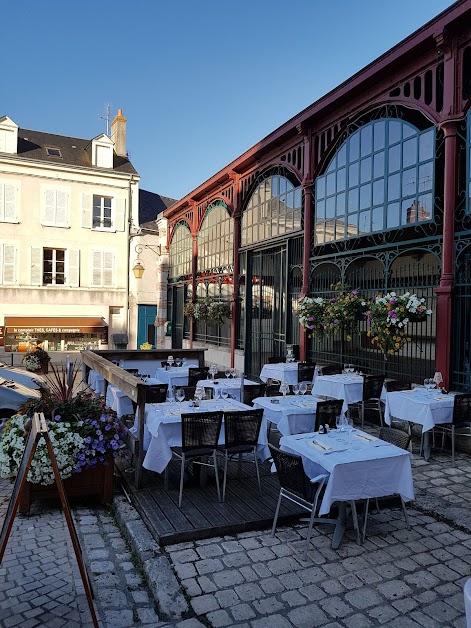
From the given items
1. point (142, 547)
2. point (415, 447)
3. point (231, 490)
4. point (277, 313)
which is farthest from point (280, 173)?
point (142, 547)

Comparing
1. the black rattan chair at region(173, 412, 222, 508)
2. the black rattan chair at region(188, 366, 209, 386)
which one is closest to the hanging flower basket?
the black rattan chair at region(188, 366, 209, 386)

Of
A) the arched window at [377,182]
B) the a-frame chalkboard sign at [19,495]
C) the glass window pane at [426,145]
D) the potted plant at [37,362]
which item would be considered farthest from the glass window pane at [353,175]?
the potted plant at [37,362]

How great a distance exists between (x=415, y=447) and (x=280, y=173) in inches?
316

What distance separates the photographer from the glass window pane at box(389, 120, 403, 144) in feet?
30.3

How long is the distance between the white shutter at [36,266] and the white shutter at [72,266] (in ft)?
3.82

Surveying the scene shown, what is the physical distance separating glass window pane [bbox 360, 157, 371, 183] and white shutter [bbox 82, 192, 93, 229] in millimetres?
16905

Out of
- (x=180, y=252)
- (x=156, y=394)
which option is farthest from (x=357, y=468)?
(x=180, y=252)

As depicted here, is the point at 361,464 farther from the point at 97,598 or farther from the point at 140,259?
the point at 140,259

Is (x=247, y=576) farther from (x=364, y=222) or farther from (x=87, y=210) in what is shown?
(x=87, y=210)

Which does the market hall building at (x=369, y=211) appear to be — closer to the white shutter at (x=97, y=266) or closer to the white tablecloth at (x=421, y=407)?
the white tablecloth at (x=421, y=407)

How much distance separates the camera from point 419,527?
15.5 feet

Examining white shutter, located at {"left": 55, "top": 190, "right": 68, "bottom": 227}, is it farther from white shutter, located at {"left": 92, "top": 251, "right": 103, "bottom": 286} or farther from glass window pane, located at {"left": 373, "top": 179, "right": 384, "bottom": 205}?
glass window pane, located at {"left": 373, "top": 179, "right": 384, "bottom": 205}

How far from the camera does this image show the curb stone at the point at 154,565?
341 centimetres

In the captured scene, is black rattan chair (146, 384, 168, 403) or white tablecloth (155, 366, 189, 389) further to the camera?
white tablecloth (155, 366, 189, 389)
